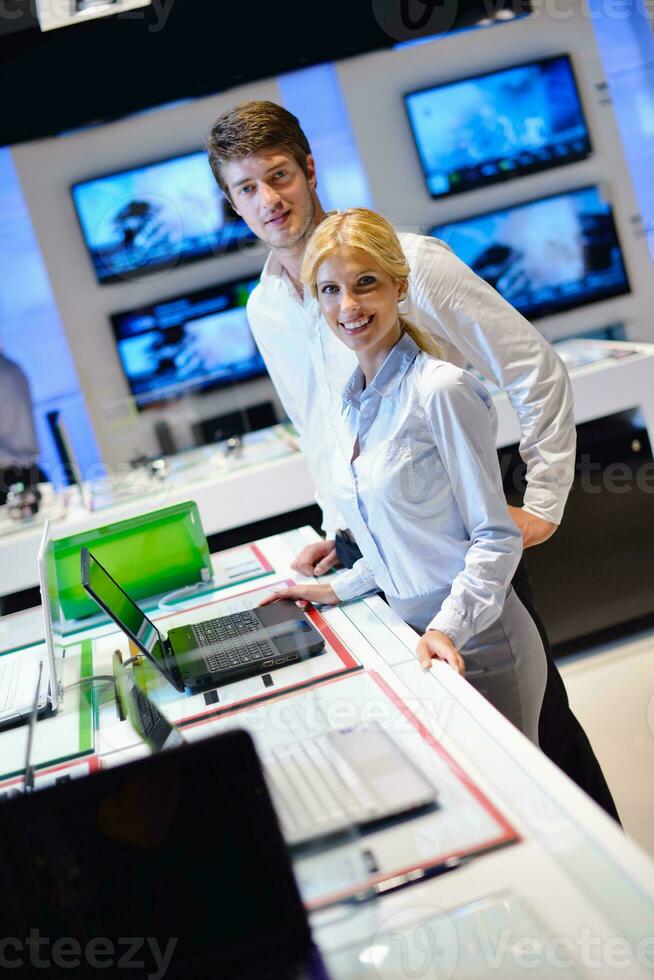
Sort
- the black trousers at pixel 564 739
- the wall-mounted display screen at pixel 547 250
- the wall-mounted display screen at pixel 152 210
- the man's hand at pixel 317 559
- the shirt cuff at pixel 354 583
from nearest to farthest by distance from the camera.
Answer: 1. the black trousers at pixel 564 739
2. the shirt cuff at pixel 354 583
3. the man's hand at pixel 317 559
4. the wall-mounted display screen at pixel 152 210
5. the wall-mounted display screen at pixel 547 250

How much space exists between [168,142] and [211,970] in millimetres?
4493

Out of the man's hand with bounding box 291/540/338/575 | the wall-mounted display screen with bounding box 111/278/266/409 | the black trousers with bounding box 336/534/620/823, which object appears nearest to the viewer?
the black trousers with bounding box 336/534/620/823

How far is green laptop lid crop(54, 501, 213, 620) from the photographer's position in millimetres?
2396

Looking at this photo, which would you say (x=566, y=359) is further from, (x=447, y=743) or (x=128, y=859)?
(x=128, y=859)

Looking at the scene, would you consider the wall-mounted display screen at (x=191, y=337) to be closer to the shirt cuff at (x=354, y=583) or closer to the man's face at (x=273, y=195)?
the man's face at (x=273, y=195)

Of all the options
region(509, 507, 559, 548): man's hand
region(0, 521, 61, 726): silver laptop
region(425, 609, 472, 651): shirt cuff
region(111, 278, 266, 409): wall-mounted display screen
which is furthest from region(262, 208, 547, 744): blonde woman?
region(111, 278, 266, 409): wall-mounted display screen

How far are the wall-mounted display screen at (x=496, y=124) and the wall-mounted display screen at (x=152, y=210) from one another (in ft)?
3.56

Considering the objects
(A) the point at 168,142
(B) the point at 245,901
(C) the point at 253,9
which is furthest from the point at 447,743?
(A) the point at 168,142

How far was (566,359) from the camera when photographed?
378 cm

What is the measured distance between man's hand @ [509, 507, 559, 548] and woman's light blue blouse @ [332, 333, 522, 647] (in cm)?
24

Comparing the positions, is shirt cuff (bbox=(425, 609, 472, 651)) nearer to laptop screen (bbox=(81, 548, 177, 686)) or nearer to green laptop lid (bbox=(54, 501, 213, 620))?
laptop screen (bbox=(81, 548, 177, 686))

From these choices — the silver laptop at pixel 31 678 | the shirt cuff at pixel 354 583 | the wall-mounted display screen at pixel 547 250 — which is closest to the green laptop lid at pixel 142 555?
the silver laptop at pixel 31 678

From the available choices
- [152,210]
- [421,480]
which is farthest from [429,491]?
[152,210]

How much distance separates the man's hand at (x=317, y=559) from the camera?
2.31m
